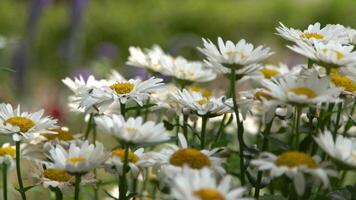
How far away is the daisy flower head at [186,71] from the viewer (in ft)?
4.17

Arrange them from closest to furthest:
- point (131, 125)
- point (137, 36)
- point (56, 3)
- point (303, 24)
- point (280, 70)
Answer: point (131, 125)
point (280, 70)
point (137, 36)
point (303, 24)
point (56, 3)

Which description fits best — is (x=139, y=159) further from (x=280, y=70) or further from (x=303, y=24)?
(x=303, y=24)

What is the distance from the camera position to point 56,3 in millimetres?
5754

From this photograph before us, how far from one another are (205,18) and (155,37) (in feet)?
2.40

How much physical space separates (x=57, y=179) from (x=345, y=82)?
404 millimetres

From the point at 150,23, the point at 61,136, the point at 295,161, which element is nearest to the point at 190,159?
the point at 295,161

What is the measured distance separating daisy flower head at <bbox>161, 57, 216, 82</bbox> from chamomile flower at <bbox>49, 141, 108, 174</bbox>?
32 centimetres

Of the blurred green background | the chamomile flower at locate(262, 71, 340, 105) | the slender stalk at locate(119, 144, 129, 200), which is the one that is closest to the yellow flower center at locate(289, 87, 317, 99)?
the chamomile flower at locate(262, 71, 340, 105)

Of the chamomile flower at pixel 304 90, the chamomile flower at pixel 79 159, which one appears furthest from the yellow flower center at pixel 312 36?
the chamomile flower at pixel 79 159

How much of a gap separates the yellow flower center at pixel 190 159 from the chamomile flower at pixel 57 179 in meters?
0.14

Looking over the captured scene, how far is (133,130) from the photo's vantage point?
904 millimetres

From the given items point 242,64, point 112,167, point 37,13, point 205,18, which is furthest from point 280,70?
point 205,18

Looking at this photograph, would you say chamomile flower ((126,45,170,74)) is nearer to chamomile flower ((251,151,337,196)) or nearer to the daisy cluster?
the daisy cluster

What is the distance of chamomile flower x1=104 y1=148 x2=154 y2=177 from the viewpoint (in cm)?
95
